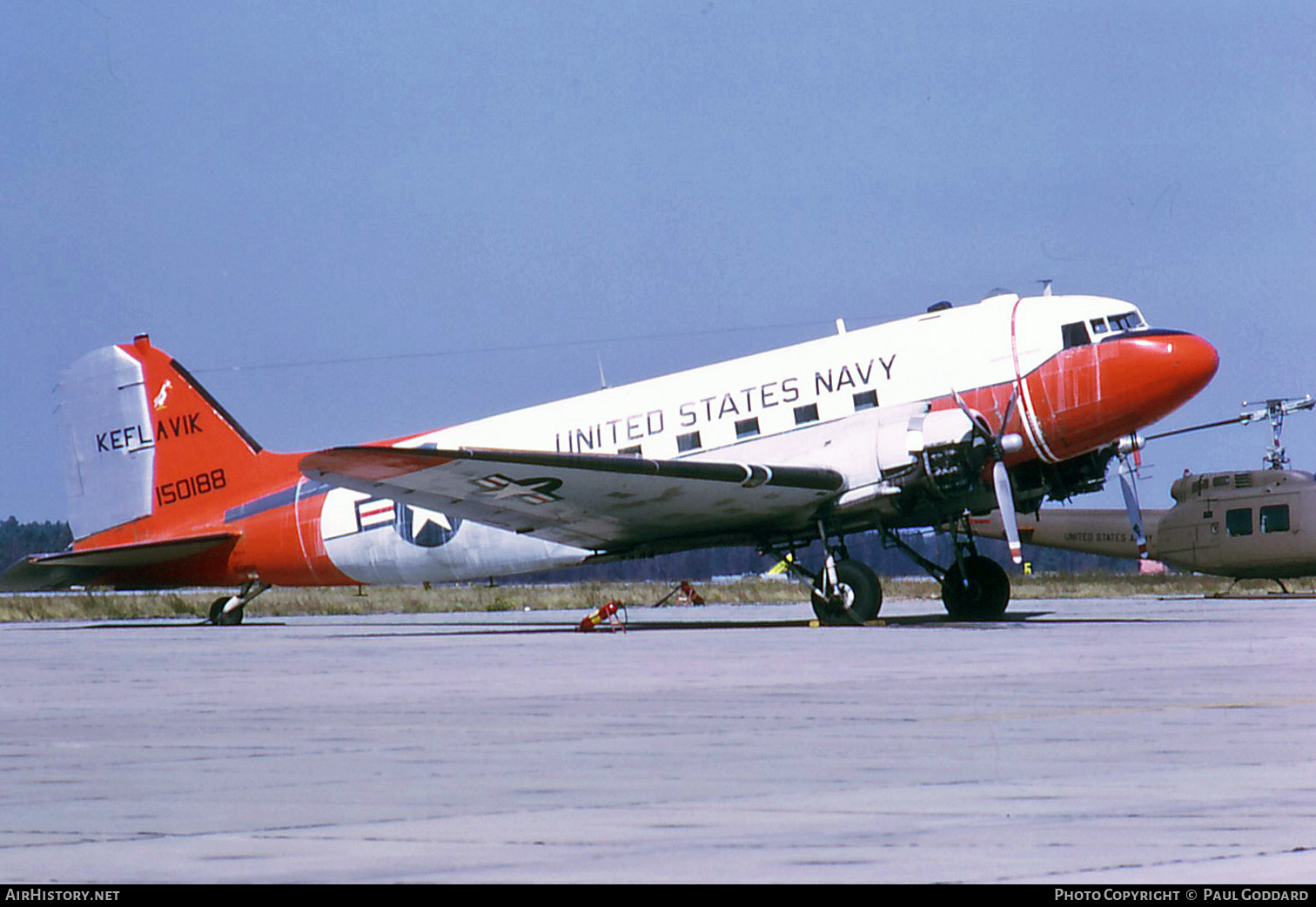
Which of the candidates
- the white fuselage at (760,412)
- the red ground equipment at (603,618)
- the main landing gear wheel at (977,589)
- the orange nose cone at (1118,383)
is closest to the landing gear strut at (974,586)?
the main landing gear wheel at (977,589)

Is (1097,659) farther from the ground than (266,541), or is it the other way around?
(266,541)

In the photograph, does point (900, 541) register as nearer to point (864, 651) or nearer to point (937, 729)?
point (864, 651)

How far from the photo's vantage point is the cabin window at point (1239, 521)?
45.0 m

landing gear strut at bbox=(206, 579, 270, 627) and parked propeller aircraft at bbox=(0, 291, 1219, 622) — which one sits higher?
parked propeller aircraft at bbox=(0, 291, 1219, 622)

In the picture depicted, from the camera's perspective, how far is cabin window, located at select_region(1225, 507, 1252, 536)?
45.0 meters

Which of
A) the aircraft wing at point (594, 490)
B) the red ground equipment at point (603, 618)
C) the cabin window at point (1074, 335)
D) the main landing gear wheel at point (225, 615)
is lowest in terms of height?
the red ground equipment at point (603, 618)

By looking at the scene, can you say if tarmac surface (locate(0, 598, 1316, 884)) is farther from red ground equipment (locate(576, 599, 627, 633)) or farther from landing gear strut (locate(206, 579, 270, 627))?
landing gear strut (locate(206, 579, 270, 627))

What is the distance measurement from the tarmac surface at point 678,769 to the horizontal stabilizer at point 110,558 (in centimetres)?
1483

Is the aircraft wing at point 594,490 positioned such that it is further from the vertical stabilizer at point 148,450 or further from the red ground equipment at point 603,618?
the vertical stabilizer at point 148,450

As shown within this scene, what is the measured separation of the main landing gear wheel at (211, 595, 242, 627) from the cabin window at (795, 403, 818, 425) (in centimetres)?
1497

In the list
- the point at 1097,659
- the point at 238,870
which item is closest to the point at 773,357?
the point at 1097,659

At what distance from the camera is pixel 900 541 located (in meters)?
28.4

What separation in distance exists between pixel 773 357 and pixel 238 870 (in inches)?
923

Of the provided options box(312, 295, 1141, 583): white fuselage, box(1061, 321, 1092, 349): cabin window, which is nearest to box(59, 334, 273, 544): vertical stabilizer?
box(312, 295, 1141, 583): white fuselage
